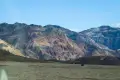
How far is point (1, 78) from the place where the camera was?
58.6 meters

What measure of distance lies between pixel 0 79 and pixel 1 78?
7.54ft

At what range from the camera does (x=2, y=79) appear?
58.3m

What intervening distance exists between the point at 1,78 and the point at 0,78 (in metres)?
0.88

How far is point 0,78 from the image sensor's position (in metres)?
57.7

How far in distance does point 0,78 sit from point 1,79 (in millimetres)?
387

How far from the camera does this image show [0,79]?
5628 centimetres

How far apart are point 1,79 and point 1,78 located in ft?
3.77

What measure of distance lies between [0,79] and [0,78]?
1.43m

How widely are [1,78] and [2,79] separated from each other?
368 millimetres

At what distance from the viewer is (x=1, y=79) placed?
57438 mm
